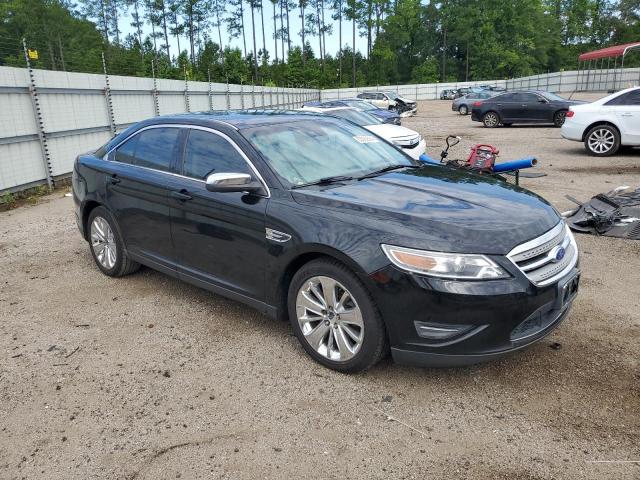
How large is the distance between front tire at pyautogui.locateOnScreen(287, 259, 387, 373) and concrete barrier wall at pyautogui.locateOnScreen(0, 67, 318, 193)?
811 centimetres

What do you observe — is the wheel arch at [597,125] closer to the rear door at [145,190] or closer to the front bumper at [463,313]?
the front bumper at [463,313]

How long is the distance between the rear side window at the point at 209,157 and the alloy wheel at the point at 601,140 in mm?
11012

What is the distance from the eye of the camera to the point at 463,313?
2.91 m

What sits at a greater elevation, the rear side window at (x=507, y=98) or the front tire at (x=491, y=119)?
the rear side window at (x=507, y=98)

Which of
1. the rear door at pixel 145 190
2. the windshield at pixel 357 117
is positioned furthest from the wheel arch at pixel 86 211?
the windshield at pixel 357 117

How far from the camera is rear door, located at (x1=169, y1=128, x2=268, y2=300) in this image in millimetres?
3732

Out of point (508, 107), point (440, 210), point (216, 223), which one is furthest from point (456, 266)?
point (508, 107)

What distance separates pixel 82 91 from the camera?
37.9ft

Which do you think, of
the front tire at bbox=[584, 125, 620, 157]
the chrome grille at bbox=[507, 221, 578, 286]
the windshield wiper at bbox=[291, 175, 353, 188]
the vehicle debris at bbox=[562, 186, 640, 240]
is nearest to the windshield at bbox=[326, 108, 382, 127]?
the front tire at bbox=[584, 125, 620, 157]

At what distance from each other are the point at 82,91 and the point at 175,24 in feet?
240

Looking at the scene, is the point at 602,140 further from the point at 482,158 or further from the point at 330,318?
the point at 330,318

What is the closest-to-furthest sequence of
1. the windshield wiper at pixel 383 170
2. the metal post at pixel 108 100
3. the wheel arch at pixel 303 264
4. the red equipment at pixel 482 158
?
the wheel arch at pixel 303 264
the windshield wiper at pixel 383 170
the red equipment at pixel 482 158
the metal post at pixel 108 100

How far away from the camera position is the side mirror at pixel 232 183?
11.7ft

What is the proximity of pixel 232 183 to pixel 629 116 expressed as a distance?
11.2m
